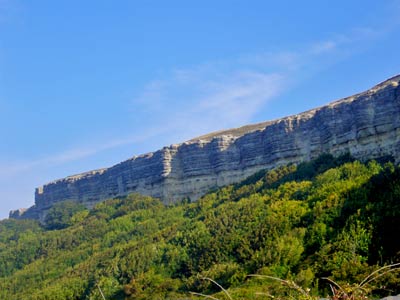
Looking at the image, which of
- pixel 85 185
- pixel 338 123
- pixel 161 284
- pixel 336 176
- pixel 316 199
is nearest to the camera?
pixel 161 284

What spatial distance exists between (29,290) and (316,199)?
2236cm

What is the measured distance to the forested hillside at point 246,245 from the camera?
972 inches

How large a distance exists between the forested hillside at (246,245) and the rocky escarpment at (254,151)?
8.52 feet

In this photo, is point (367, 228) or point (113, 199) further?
point (113, 199)

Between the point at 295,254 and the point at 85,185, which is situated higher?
the point at 85,185

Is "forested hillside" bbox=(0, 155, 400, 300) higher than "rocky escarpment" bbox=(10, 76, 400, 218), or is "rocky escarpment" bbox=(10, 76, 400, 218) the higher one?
"rocky escarpment" bbox=(10, 76, 400, 218)

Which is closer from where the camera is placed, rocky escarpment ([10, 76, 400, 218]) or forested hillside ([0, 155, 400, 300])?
forested hillside ([0, 155, 400, 300])

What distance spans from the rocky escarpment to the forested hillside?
102 inches

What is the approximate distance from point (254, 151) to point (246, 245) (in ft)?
92.7

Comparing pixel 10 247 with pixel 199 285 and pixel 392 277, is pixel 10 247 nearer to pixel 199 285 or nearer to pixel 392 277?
pixel 199 285

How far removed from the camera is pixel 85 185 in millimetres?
79875


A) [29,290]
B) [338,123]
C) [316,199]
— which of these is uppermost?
[338,123]

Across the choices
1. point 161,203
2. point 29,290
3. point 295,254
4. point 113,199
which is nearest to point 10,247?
point 113,199

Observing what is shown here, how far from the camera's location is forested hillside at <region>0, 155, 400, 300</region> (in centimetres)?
2469
